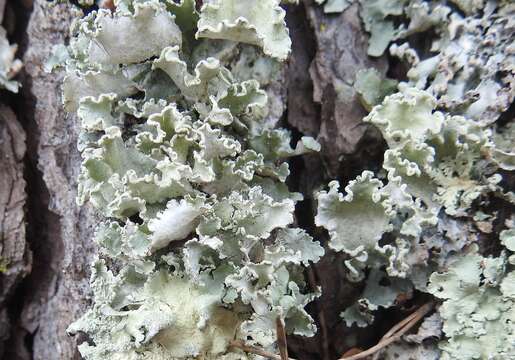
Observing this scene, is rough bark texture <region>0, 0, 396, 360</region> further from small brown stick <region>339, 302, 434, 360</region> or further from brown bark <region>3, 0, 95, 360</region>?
small brown stick <region>339, 302, 434, 360</region>

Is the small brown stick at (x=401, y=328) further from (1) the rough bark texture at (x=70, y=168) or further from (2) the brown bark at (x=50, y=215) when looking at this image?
(2) the brown bark at (x=50, y=215)

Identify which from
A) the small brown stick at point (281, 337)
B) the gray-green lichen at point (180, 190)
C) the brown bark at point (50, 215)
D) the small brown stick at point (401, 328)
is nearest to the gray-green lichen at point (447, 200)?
the small brown stick at point (401, 328)

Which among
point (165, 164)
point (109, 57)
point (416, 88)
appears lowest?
point (165, 164)

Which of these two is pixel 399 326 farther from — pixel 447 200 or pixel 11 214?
pixel 11 214

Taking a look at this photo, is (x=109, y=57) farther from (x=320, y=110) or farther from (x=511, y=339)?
(x=511, y=339)

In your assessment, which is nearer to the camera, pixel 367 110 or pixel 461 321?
pixel 461 321

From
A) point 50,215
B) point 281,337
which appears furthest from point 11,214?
point 281,337

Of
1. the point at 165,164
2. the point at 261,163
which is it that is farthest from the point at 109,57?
the point at 261,163
